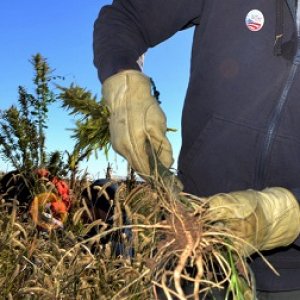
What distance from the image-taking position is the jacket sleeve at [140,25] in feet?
6.99

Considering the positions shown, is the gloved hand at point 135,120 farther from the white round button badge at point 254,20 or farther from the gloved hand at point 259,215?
the white round button badge at point 254,20

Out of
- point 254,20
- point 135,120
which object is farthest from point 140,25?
point 135,120

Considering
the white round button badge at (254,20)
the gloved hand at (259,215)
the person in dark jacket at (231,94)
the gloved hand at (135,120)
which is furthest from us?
the white round button badge at (254,20)

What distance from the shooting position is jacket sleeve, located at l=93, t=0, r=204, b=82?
2.13m

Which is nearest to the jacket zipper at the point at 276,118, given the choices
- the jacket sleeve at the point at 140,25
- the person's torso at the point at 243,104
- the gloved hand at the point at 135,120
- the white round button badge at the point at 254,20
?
the person's torso at the point at 243,104

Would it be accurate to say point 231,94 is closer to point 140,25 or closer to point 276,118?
point 276,118

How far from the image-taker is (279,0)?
82.3 inches

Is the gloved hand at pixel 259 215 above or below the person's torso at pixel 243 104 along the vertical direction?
below

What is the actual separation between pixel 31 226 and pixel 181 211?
227 cm

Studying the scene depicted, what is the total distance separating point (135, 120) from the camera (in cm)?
177

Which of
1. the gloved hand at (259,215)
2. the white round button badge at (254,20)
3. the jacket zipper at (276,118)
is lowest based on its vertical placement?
the gloved hand at (259,215)

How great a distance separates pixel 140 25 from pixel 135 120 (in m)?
0.60

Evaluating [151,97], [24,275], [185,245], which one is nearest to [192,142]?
[151,97]

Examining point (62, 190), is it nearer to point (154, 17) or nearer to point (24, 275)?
point (24, 275)
